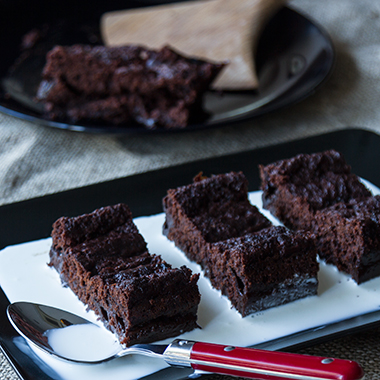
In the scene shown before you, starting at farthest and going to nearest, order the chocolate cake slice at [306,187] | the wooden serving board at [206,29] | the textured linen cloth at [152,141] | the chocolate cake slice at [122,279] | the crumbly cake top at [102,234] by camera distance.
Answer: the wooden serving board at [206,29], the textured linen cloth at [152,141], the chocolate cake slice at [306,187], the crumbly cake top at [102,234], the chocolate cake slice at [122,279]

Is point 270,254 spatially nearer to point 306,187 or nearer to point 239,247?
point 239,247

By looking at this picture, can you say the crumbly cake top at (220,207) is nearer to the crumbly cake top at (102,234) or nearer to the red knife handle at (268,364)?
the crumbly cake top at (102,234)

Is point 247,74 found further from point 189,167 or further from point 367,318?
point 367,318

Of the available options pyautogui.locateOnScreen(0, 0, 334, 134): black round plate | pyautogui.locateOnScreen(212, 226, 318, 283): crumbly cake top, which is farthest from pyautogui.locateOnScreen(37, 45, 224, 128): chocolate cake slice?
pyautogui.locateOnScreen(212, 226, 318, 283): crumbly cake top

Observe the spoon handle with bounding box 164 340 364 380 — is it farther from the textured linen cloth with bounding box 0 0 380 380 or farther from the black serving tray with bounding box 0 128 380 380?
the textured linen cloth with bounding box 0 0 380 380

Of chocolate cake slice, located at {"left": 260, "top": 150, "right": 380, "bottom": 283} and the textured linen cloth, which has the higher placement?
chocolate cake slice, located at {"left": 260, "top": 150, "right": 380, "bottom": 283}

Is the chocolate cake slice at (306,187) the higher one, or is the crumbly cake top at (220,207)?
the crumbly cake top at (220,207)

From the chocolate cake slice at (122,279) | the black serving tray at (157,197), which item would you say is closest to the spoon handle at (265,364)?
the chocolate cake slice at (122,279)
